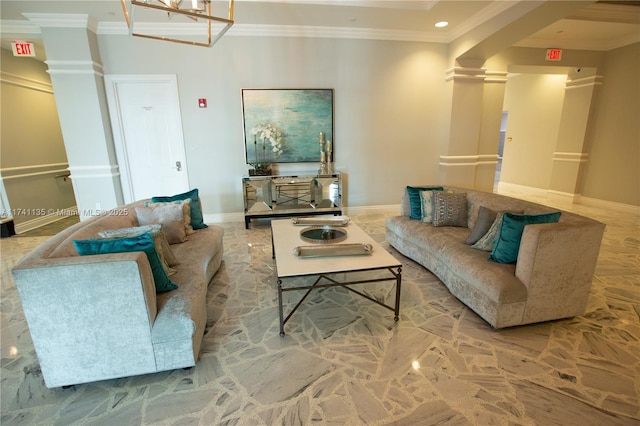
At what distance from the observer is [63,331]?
1.55m

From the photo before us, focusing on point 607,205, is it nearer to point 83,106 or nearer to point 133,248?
point 133,248

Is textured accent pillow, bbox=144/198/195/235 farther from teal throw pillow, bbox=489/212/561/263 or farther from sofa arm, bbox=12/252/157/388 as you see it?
teal throw pillow, bbox=489/212/561/263

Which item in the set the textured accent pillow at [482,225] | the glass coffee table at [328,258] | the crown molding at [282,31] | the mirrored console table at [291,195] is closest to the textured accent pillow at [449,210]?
the textured accent pillow at [482,225]

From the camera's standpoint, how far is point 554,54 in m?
5.11

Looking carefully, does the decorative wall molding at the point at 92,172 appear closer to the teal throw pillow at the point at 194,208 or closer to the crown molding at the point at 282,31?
the crown molding at the point at 282,31

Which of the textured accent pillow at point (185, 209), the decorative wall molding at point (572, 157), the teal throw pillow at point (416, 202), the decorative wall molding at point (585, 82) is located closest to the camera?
the textured accent pillow at point (185, 209)

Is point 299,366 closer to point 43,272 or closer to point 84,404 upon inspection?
point 84,404

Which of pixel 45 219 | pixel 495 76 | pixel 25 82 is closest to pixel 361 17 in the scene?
pixel 495 76

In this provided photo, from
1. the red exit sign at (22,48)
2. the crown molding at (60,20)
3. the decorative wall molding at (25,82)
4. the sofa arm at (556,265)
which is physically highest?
the crown molding at (60,20)

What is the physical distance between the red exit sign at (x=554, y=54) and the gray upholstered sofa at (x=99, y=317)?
21.7ft

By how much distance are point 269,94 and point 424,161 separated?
2811 millimetres

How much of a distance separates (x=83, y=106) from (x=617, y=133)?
27.9ft

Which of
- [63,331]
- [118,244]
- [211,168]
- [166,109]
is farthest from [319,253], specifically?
[166,109]

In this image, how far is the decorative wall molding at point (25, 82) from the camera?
4.41m
